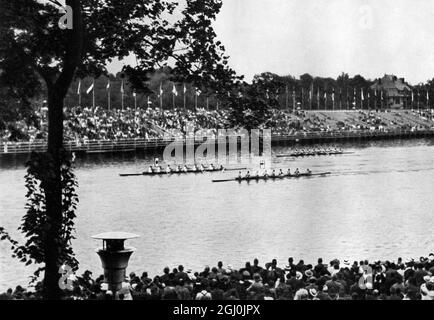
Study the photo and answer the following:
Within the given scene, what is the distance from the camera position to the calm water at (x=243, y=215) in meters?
36.6

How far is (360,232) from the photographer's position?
141 ft

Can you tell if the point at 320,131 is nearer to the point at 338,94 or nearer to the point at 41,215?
the point at 338,94

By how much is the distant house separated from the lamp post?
173 meters

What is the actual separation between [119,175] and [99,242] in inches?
1337

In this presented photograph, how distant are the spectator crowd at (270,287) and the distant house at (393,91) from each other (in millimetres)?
168084

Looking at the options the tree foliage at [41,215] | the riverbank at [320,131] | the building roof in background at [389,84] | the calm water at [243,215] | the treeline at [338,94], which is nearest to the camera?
the tree foliage at [41,215]

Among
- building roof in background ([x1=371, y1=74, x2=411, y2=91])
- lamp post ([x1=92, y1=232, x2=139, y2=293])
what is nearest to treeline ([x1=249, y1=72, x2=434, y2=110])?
building roof in background ([x1=371, y1=74, x2=411, y2=91])

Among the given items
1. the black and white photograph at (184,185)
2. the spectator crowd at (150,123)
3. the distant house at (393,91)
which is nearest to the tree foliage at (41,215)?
the black and white photograph at (184,185)

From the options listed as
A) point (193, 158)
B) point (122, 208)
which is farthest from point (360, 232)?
point (193, 158)

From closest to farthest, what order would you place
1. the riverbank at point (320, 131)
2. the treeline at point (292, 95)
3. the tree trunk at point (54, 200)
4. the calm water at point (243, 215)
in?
the tree trunk at point (54, 200) < the calm water at point (243, 215) < the riverbank at point (320, 131) < the treeline at point (292, 95)

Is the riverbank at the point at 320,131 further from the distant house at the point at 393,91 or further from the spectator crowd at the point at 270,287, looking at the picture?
the spectator crowd at the point at 270,287

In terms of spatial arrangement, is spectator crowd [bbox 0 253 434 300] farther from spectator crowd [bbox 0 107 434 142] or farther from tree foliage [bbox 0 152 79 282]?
spectator crowd [bbox 0 107 434 142]

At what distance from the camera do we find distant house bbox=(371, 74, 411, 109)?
187m

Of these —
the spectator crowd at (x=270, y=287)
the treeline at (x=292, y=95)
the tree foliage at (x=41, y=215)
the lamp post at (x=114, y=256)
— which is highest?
the treeline at (x=292, y=95)
